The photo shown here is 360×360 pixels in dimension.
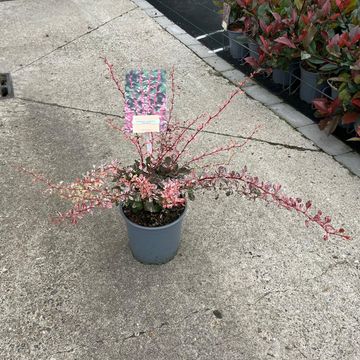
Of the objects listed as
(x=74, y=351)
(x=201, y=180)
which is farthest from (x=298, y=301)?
(x=74, y=351)

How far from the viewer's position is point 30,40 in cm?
520

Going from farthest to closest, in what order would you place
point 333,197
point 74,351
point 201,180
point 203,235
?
point 333,197 → point 203,235 → point 201,180 → point 74,351

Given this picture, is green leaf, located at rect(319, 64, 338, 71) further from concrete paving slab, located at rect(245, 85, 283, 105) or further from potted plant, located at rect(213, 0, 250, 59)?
potted plant, located at rect(213, 0, 250, 59)

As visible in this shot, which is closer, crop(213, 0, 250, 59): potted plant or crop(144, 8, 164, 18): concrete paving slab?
crop(213, 0, 250, 59): potted plant

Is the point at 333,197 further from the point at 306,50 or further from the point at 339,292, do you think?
the point at 306,50

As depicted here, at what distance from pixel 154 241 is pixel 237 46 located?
123 inches

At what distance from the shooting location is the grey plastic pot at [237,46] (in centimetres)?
466

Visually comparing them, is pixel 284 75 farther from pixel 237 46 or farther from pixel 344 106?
pixel 344 106

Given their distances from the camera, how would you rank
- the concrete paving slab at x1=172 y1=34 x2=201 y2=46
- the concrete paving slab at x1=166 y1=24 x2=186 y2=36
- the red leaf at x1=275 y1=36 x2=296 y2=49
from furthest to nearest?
the concrete paving slab at x1=166 y1=24 x2=186 y2=36
the concrete paving slab at x1=172 y1=34 x2=201 y2=46
the red leaf at x1=275 y1=36 x2=296 y2=49

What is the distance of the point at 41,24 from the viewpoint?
565 centimetres

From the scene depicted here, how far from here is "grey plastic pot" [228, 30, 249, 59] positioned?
466 cm

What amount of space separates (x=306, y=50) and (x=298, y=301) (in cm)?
229

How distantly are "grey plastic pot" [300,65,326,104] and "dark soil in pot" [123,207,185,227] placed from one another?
2188 mm

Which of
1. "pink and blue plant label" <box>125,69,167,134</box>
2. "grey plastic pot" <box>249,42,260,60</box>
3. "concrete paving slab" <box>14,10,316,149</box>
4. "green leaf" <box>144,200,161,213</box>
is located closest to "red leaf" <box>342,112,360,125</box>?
"concrete paving slab" <box>14,10,316,149</box>
